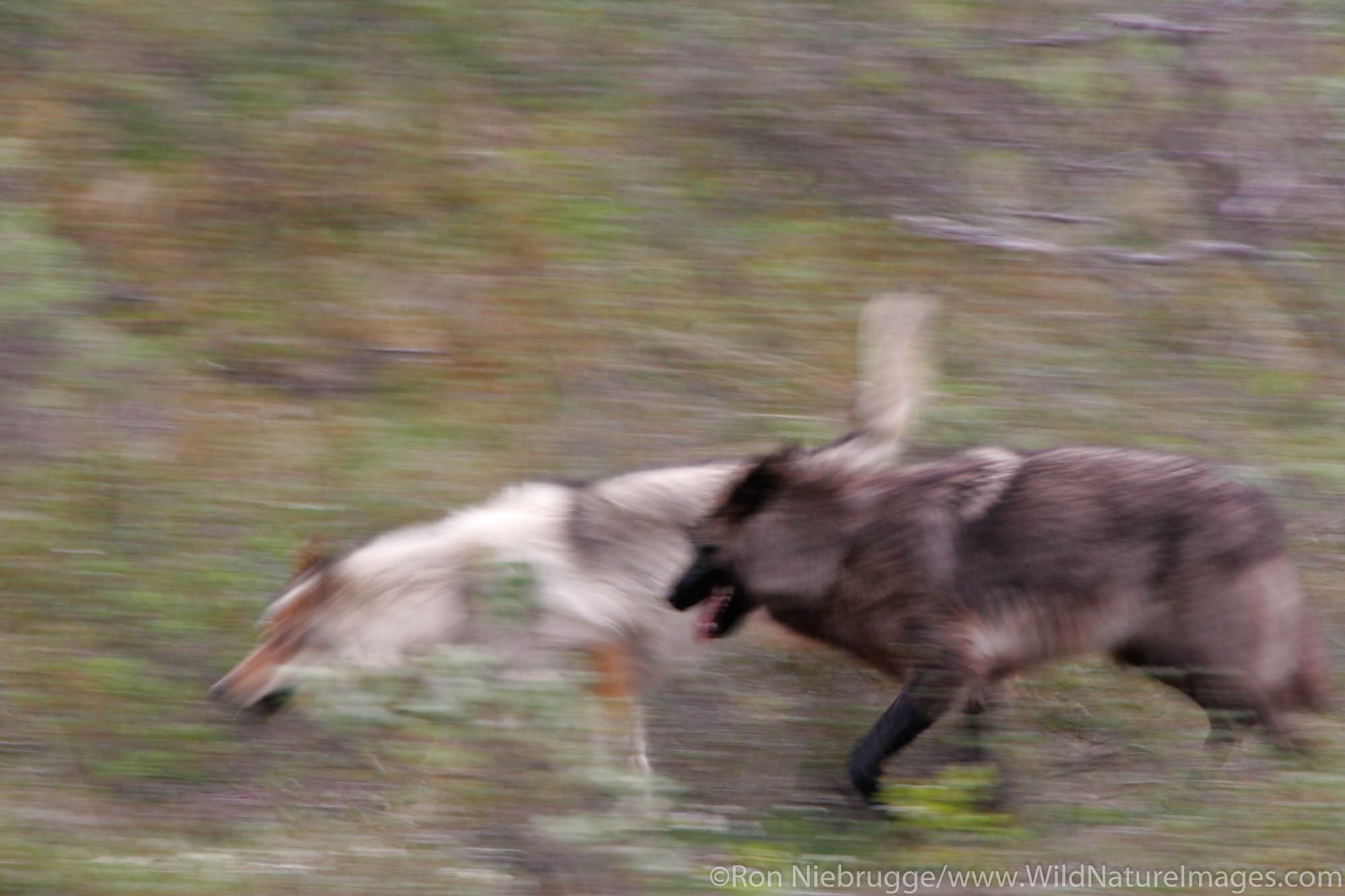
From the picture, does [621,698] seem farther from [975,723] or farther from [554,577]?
[975,723]

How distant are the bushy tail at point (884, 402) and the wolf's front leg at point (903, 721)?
78 cm

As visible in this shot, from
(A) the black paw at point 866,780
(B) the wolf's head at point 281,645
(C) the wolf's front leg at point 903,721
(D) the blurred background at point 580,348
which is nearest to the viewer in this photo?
(D) the blurred background at point 580,348

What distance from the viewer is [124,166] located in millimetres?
7863

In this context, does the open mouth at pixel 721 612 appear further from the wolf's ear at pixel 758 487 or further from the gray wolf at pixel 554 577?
the wolf's ear at pixel 758 487

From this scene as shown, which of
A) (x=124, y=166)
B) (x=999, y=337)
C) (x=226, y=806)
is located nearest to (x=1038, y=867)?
(x=226, y=806)

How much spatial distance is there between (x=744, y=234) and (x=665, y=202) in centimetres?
45

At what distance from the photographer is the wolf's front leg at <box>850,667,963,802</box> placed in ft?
15.3

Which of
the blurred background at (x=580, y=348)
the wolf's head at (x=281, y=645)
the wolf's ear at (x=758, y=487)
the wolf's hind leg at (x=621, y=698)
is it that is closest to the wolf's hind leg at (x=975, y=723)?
the blurred background at (x=580, y=348)

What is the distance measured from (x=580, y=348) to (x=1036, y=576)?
9.93ft

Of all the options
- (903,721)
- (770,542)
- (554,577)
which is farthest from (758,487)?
(903,721)

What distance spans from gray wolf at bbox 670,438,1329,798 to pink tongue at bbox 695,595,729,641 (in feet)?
0.95

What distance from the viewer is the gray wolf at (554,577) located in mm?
5117

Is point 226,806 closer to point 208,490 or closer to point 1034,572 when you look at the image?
point 208,490

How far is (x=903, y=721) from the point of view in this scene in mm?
4719
